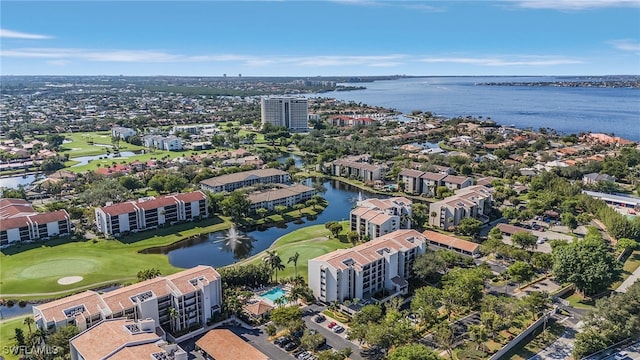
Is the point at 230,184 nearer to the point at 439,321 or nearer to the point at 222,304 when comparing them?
the point at 222,304

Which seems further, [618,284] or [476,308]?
[618,284]

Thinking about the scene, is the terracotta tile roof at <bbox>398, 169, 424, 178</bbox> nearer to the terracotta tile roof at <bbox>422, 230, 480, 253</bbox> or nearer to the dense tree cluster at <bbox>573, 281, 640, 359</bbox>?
the terracotta tile roof at <bbox>422, 230, 480, 253</bbox>

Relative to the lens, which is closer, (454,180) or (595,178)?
(454,180)

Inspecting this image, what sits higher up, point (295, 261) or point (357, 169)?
point (357, 169)

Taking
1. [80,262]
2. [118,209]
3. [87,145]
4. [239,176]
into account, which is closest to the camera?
[80,262]

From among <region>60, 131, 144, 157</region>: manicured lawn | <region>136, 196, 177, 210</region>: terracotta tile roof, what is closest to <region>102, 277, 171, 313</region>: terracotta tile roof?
<region>136, 196, 177, 210</region>: terracotta tile roof

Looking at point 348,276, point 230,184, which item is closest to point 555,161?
point 230,184

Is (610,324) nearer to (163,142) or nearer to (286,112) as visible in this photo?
(163,142)

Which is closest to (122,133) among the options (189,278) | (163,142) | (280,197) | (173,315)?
(163,142)
